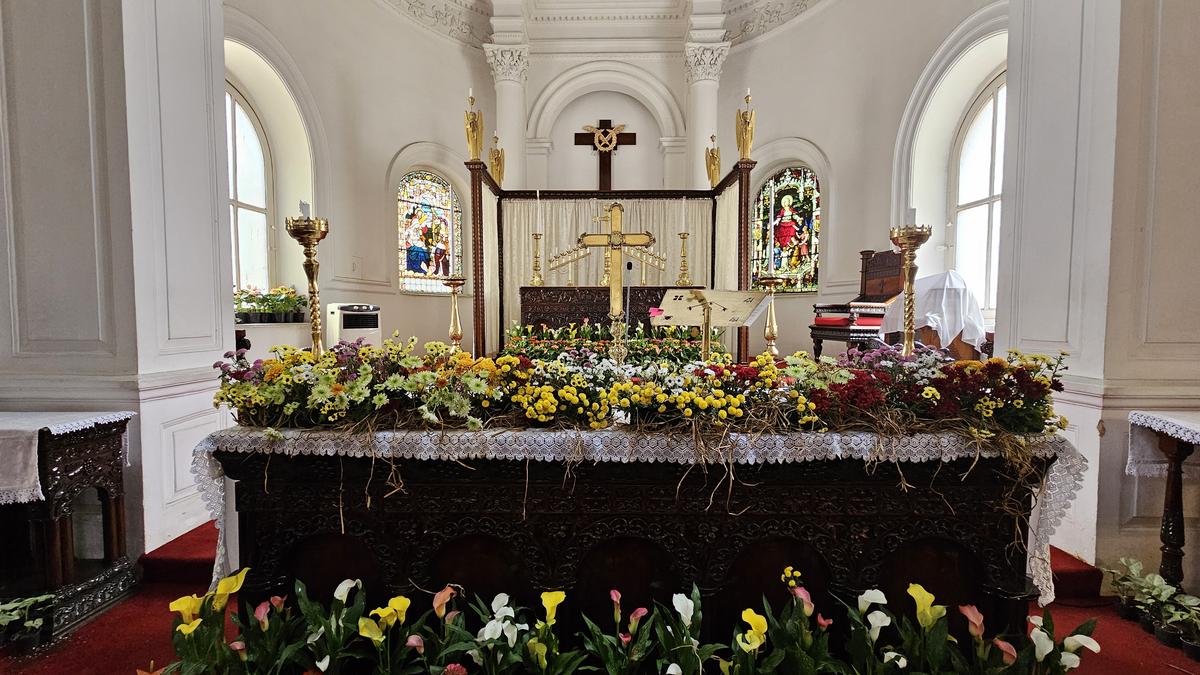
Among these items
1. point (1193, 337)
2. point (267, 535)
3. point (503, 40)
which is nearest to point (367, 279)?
point (503, 40)

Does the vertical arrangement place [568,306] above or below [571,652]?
above

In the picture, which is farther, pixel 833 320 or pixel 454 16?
pixel 454 16

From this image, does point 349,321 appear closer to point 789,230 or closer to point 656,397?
point 656,397

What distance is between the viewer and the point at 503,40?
9047 mm

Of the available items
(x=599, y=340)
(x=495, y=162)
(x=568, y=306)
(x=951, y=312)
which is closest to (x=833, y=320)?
(x=951, y=312)

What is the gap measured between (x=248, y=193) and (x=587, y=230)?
14.5 ft

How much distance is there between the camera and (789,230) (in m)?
8.90

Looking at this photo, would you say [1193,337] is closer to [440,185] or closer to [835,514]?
[835,514]

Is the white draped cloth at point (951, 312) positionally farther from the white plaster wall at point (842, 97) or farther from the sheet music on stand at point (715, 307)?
the sheet music on stand at point (715, 307)

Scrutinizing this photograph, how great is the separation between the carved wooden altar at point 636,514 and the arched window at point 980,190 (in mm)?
5026

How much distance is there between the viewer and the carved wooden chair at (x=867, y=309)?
5.97 metres

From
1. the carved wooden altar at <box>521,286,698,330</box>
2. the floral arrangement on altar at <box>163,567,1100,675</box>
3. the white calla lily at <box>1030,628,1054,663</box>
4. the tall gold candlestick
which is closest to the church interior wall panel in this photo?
the tall gold candlestick

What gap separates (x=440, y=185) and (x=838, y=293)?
6852mm

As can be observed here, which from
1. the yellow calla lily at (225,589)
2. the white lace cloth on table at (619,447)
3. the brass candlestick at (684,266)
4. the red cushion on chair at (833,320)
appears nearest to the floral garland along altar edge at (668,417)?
the white lace cloth on table at (619,447)
